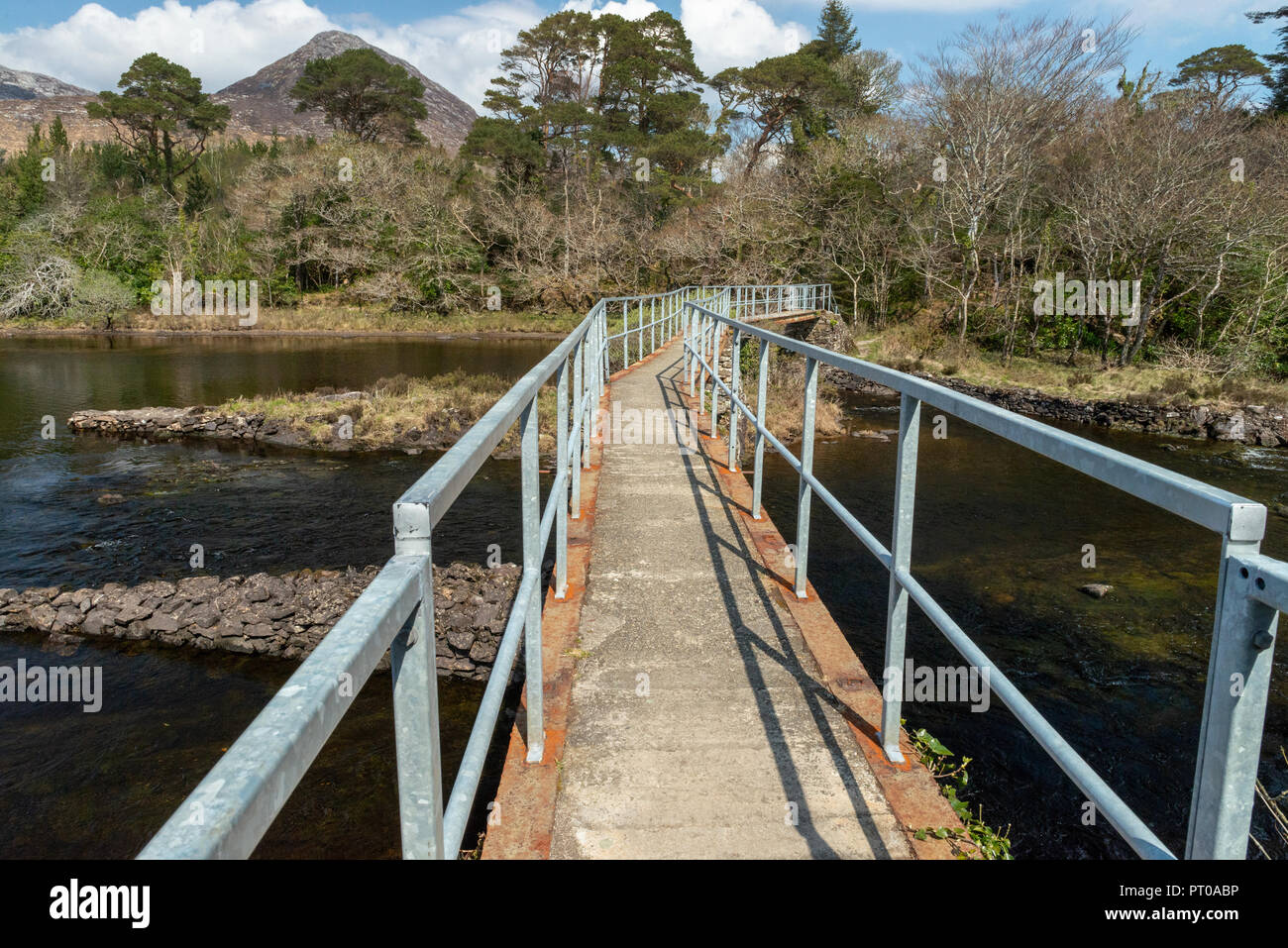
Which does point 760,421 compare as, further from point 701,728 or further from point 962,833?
point 962,833

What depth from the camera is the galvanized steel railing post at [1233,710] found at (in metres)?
1.17

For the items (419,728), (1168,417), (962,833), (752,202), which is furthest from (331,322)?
(419,728)

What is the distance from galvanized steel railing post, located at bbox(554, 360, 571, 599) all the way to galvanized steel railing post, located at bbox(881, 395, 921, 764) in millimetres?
1581

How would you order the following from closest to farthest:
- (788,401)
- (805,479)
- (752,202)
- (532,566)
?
(532,566)
(805,479)
(788,401)
(752,202)

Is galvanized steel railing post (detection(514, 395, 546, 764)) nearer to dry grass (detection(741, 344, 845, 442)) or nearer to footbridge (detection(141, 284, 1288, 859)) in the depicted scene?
footbridge (detection(141, 284, 1288, 859))

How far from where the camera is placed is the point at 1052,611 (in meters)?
10.4

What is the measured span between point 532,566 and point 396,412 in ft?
60.9

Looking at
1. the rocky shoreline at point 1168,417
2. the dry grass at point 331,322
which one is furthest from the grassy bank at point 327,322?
the rocky shoreline at point 1168,417

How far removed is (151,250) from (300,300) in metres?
9.01

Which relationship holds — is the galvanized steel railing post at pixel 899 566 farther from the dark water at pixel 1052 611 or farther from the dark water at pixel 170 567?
the dark water at pixel 170 567

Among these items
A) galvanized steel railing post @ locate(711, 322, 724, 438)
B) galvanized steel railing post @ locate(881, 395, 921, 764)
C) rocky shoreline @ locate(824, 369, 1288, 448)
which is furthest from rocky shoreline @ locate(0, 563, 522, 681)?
rocky shoreline @ locate(824, 369, 1288, 448)

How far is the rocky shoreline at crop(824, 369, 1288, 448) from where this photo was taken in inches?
809

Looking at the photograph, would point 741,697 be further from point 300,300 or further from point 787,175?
point 300,300

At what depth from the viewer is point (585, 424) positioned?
24.0ft
